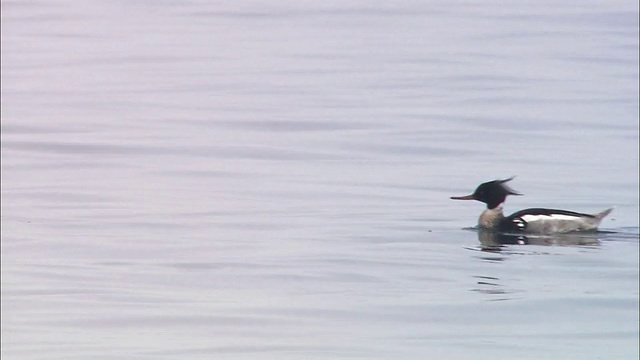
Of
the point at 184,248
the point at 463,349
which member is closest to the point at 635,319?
the point at 463,349

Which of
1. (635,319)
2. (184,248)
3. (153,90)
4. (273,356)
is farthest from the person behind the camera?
(153,90)

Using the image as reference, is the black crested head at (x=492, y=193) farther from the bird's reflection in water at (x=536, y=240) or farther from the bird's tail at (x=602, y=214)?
the bird's tail at (x=602, y=214)

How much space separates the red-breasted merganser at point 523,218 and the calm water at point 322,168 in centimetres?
11

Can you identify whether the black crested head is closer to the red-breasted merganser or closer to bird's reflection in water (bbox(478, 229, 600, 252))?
the red-breasted merganser

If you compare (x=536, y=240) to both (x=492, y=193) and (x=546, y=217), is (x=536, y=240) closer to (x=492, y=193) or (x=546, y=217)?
(x=546, y=217)

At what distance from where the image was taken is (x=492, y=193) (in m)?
11.3

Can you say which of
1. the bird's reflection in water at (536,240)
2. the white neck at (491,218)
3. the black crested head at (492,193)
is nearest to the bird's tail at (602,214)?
the bird's reflection in water at (536,240)

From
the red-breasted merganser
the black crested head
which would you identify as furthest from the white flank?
the black crested head

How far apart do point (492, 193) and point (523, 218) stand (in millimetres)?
415

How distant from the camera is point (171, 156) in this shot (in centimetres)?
955

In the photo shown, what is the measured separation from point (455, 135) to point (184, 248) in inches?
78.3

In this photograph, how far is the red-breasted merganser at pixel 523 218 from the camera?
10336 millimetres

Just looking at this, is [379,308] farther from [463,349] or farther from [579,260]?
[579,260]

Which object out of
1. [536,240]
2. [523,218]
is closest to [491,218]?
[523,218]
